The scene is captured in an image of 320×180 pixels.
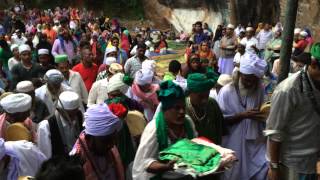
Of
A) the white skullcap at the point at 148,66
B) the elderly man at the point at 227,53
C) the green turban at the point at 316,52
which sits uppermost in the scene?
the green turban at the point at 316,52

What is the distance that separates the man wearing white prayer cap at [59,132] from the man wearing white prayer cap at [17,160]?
0.59m

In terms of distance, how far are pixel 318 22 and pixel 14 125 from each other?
46.6 feet

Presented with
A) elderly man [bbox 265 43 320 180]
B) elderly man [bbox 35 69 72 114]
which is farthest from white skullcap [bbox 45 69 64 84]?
elderly man [bbox 265 43 320 180]

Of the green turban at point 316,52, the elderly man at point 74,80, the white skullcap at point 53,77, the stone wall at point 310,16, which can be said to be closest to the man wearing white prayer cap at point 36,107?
the white skullcap at point 53,77

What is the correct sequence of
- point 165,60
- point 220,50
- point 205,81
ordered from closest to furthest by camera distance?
point 205,81
point 220,50
point 165,60

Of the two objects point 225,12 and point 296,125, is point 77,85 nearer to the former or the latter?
point 296,125

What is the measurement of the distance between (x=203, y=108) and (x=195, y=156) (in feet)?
5.89

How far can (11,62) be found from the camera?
9945mm

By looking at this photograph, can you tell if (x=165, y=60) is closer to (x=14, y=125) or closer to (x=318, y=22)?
(x=318, y=22)

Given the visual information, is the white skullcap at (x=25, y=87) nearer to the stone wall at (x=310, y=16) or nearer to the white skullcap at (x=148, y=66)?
the white skullcap at (x=148, y=66)

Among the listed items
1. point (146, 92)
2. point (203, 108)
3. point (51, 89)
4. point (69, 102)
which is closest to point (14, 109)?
point (69, 102)

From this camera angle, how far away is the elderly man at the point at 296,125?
409cm

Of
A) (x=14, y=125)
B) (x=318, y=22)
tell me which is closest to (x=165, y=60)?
(x=318, y=22)

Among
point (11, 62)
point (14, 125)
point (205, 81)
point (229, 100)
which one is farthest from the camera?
point (11, 62)
